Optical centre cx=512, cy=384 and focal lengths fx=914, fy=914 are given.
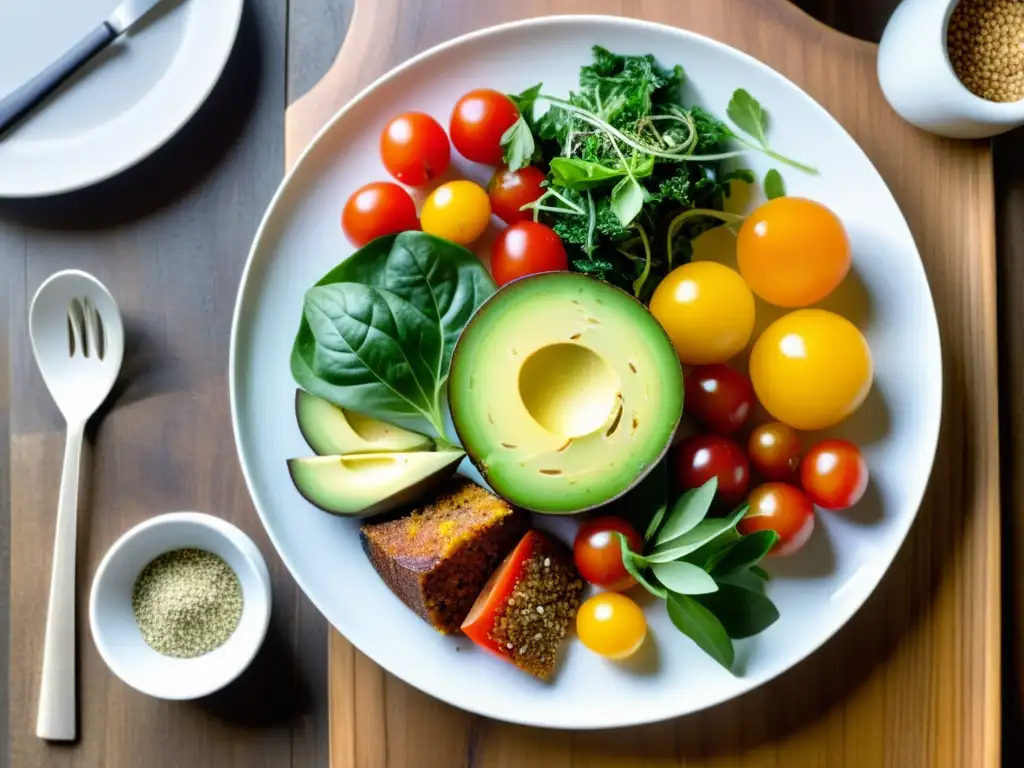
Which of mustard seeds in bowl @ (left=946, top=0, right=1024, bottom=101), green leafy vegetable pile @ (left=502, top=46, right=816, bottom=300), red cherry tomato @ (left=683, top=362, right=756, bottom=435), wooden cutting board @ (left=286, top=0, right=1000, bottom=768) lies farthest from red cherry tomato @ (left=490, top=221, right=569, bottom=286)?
mustard seeds in bowl @ (left=946, top=0, right=1024, bottom=101)

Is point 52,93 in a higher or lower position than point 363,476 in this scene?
higher

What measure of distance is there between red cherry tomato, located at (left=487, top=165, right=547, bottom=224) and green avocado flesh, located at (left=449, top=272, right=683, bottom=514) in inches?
6.3

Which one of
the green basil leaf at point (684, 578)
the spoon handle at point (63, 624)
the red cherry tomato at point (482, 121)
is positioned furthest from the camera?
the spoon handle at point (63, 624)

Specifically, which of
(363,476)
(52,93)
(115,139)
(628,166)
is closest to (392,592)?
(363,476)

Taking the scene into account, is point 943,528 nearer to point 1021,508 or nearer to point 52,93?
point 1021,508

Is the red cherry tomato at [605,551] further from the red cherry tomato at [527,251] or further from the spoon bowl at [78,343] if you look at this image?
the spoon bowl at [78,343]

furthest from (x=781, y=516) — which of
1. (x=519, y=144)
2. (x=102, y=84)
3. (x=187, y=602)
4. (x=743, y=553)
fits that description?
(x=102, y=84)

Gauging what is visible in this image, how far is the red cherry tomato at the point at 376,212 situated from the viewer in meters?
1.05

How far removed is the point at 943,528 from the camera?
1067 millimetres

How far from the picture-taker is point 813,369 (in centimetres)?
97

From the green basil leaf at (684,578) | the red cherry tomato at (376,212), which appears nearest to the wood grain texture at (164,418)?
the red cherry tomato at (376,212)

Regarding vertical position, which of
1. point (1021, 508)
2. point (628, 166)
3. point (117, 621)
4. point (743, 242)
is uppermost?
point (628, 166)

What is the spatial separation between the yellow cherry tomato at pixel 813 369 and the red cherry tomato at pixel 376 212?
17.4 inches

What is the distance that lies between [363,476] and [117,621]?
1.25 ft
